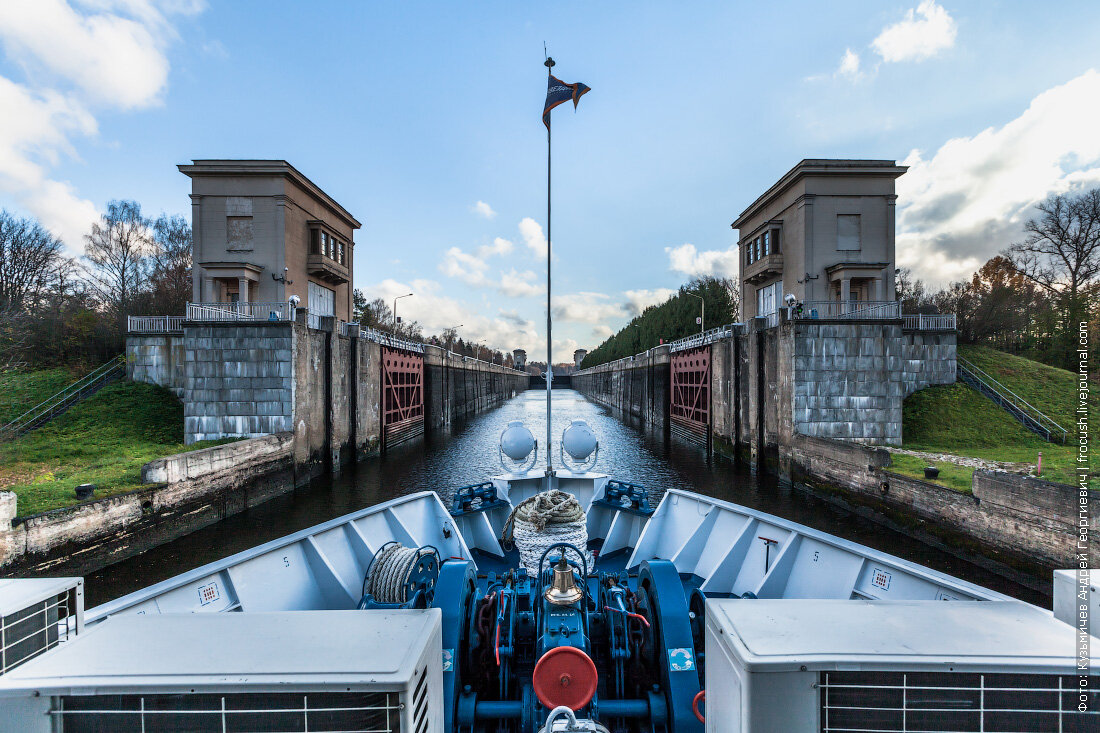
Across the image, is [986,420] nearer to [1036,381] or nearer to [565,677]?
[1036,381]

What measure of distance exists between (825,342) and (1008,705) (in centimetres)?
1571

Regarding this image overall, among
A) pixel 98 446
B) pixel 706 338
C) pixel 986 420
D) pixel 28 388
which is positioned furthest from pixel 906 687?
pixel 28 388

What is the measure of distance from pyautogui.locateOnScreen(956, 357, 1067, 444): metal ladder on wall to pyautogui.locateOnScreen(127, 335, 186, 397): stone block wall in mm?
31161

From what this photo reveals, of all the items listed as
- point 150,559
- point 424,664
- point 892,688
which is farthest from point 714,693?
point 150,559

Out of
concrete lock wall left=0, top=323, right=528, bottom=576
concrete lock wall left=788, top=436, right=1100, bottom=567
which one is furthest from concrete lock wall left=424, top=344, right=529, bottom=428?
concrete lock wall left=788, top=436, right=1100, bottom=567

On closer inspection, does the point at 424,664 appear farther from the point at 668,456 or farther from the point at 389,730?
the point at 668,456

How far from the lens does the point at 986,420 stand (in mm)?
15734

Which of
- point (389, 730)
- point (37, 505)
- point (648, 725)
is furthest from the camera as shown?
point (37, 505)

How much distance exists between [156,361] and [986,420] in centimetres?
3151

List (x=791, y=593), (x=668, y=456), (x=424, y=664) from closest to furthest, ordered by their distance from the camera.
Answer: (x=424, y=664) → (x=791, y=593) → (x=668, y=456)

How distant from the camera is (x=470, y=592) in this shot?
3.86 metres

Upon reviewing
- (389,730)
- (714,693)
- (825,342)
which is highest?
(825,342)

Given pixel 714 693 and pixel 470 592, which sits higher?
pixel 714 693

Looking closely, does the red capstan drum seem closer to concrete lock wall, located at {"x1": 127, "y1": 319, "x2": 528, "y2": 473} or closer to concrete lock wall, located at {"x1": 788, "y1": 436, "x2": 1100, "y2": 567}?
concrete lock wall, located at {"x1": 788, "y1": 436, "x2": 1100, "y2": 567}
